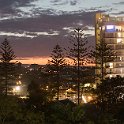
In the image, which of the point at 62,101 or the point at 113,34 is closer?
the point at 62,101

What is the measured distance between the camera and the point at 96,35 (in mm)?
84500

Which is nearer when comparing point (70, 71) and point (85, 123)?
point (85, 123)

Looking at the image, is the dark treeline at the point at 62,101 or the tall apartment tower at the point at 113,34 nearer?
the dark treeline at the point at 62,101

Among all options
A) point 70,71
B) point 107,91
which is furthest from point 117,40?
point 107,91

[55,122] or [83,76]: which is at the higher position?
[83,76]

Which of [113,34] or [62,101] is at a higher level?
[113,34]

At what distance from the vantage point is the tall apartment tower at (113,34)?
80.7 metres

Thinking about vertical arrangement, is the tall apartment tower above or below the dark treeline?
above

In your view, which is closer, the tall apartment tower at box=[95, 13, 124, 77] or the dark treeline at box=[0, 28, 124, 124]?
the dark treeline at box=[0, 28, 124, 124]

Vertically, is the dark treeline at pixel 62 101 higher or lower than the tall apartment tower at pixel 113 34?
lower

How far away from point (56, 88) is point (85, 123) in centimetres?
3470

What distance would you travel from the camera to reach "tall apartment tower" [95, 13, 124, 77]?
8069 cm

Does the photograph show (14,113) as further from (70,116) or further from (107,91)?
(107,91)

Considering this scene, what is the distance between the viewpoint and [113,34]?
82812 millimetres
